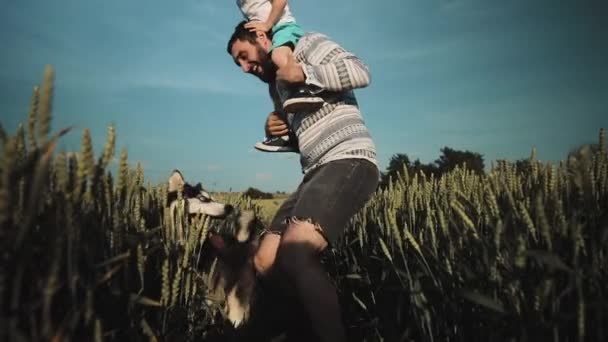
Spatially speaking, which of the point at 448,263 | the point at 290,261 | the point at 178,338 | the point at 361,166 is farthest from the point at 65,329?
the point at 361,166

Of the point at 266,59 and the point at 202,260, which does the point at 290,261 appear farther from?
the point at 266,59

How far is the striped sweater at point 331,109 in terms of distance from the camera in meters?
1.83

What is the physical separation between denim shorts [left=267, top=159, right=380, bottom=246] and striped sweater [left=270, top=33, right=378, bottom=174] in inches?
2.6

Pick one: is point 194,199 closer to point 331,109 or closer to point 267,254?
point 267,254

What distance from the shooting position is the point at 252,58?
2.25 metres

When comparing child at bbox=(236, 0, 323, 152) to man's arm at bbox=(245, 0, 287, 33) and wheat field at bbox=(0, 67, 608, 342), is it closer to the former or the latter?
man's arm at bbox=(245, 0, 287, 33)

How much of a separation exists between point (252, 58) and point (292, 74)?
1.72 feet

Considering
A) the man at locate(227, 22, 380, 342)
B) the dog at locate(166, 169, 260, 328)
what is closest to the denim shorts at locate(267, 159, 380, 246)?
the man at locate(227, 22, 380, 342)

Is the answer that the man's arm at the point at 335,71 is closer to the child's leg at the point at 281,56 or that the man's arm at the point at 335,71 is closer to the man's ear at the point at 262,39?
the child's leg at the point at 281,56

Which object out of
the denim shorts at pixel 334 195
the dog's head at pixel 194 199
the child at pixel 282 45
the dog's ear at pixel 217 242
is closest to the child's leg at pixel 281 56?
the child at pixel 282 45

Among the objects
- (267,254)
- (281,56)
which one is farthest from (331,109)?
(267,254)

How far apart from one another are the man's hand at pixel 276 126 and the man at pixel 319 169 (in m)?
0.11

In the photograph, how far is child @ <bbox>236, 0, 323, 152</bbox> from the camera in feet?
6.25

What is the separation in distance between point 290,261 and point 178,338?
503 mm
